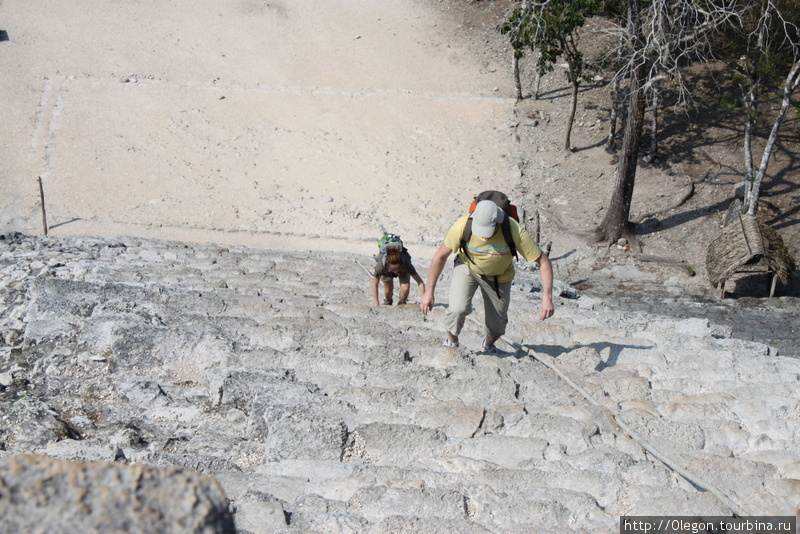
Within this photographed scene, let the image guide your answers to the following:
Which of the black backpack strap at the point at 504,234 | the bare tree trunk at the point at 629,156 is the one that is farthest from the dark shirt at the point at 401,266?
the bare tree trunk at the point at 629,156

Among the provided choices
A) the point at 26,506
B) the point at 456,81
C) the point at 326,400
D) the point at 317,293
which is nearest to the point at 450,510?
the point at 326,400

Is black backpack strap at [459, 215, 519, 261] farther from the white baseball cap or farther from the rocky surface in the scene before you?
the rocky surface

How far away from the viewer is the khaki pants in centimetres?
545

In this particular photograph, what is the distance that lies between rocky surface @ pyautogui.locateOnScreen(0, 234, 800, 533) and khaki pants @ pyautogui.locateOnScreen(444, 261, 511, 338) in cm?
29

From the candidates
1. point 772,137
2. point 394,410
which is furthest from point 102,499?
point 772,137

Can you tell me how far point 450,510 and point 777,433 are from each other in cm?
239

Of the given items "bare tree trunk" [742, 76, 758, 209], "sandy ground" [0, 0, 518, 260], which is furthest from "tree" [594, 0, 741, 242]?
"sandy ground" [0, 0, 518, 260]

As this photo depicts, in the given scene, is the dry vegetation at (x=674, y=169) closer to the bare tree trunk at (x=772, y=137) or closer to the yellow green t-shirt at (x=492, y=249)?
the bare tree trunk at (x=772, y=137)

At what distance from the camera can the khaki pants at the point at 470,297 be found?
215 inches

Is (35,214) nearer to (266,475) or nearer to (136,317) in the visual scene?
(136,317)

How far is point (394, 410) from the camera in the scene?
4582 millimetres

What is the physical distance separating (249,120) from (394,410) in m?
14.9

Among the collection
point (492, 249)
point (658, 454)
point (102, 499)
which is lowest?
point (658, 454)

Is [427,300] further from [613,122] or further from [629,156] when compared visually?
[613,122]
